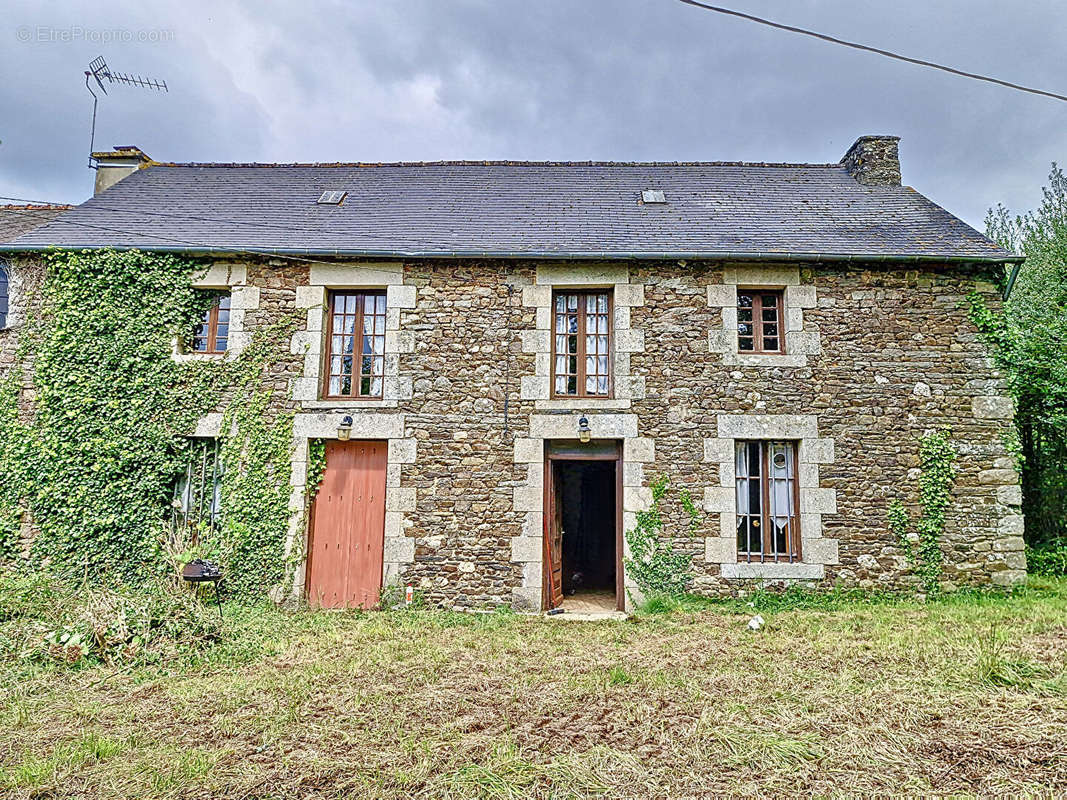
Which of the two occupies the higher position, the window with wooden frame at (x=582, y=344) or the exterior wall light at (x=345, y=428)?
the window with wooden frame at (x=582, y=344)

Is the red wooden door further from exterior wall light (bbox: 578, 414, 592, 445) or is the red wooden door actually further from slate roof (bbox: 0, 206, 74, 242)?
slate roof (bbox: 0, 206, 74, 242)

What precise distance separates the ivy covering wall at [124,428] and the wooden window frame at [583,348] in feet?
9.99

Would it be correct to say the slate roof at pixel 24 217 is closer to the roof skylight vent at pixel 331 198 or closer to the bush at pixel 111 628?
the roof skylight vent at pixel 331 198

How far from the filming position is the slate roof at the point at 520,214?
297 inches

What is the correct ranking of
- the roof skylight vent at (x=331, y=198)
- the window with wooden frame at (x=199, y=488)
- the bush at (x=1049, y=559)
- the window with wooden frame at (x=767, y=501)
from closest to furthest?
the window with wooden frame at (x=767, y=501)
the window with wooden frame at (x=199, y=488)
the bush at (x=1049, y=559)
the roof skylight vent at (x=331, y=198)

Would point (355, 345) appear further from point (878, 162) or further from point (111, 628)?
point (878, 162)

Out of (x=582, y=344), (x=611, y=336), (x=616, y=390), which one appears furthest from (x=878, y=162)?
(x=616, y=390)

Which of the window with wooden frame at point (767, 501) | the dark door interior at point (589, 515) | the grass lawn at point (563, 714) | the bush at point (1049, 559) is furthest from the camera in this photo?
the dark door interior at point (589, 515)

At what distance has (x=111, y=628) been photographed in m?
5.17

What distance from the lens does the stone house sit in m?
7.13

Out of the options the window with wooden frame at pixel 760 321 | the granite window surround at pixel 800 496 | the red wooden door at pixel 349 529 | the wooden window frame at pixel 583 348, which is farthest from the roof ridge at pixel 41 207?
the granite window surround at pixel 800 496

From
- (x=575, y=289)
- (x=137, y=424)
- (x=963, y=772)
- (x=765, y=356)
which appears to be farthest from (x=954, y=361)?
(x=137, y=424)

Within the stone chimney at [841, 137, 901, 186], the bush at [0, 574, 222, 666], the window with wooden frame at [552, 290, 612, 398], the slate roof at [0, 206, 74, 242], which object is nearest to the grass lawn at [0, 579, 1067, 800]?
the bush at [0, 574, 222, 666]

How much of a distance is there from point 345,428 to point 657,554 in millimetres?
3700
